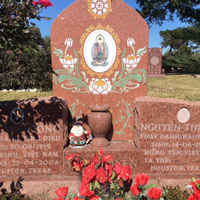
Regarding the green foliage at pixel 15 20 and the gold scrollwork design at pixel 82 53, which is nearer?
the green foliage at pixel 15 20

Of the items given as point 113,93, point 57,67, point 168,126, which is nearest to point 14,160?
point 57,67

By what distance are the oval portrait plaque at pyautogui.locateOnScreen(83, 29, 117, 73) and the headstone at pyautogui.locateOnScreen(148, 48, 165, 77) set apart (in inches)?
661

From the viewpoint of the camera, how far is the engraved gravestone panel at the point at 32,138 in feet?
10.5

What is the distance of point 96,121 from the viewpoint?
11.3 ft

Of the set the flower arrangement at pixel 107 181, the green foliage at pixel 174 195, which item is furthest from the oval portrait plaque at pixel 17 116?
the green foliage at pixel 174 195

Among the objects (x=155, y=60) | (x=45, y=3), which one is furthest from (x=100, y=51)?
(x=155, y=60)

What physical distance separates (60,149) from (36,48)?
6.02ft

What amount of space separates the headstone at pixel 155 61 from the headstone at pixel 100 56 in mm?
16704

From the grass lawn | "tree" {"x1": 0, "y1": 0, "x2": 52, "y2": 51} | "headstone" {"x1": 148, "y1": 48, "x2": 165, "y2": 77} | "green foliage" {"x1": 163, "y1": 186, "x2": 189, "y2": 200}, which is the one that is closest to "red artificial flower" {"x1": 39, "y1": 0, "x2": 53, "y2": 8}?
"tree" {"x1": 0, "y1": 0, "x2": 52, "y2": 51}

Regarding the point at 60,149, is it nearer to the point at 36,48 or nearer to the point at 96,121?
the point at 96,121

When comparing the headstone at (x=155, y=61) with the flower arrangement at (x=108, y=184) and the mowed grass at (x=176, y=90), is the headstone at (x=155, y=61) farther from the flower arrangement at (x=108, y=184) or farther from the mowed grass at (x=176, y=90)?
the flower arrangement at (x=108, y=184)

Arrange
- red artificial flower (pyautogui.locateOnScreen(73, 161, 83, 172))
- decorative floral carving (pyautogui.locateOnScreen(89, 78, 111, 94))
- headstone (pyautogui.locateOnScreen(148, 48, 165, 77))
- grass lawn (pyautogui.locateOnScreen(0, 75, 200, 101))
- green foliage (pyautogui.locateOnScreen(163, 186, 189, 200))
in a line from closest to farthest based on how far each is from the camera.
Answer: red artificial flower (pyautogui.locateOnScreen(73, 161, 83, 172)) < green foliage (pyautogui.locateOnScreen(163, 186, 189, 200)) < decorative floral carving (pyautogui.locateOnScreen(89, 78, 111, 94)) < grass lawn (pyautogui.locateOnScreen(0, 75, 200, 101)) < headstone (pyautogui.locateOnScreen(148, 48, 165, 77))

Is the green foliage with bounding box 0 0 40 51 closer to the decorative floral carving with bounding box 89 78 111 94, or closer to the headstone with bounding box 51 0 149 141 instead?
the headstone with bounding box 51 0 149 141

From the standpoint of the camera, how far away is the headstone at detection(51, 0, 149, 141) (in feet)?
12.4
